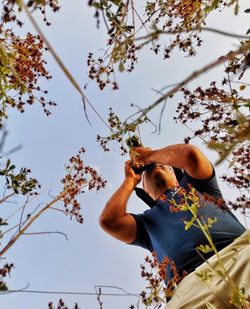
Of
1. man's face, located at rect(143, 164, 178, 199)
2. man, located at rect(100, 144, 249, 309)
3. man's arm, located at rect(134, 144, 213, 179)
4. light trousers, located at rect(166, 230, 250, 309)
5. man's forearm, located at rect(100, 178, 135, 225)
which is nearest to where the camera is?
light trousers, located at rect(166, 230, 250, 309)

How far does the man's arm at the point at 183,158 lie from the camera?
3049 millimetres

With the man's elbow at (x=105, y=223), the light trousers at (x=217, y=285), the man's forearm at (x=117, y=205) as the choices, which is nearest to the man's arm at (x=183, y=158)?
the man's forearm at (x=117, y=205)

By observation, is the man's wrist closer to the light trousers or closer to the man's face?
the man's face

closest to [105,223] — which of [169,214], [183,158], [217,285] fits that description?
[169,214]

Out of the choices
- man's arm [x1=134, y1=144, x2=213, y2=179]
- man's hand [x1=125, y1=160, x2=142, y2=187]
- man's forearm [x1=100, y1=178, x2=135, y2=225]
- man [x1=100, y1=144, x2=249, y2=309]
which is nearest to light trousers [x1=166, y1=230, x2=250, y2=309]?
man [x1=100, y1=144, x2=249, y2=309]

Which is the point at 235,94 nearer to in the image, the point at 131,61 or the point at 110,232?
the point at 131,61

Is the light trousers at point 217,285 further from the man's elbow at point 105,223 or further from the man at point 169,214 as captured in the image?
the man's elbow at point 105,223

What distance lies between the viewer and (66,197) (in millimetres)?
2658

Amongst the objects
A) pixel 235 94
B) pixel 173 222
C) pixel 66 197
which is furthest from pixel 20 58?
pixel 173 222

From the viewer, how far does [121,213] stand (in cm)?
334

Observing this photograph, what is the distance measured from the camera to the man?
2.69 m

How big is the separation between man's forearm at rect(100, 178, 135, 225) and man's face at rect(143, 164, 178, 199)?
32 cm

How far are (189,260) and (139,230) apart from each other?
984 millimetres

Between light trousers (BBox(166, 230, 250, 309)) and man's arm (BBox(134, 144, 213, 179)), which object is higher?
man's arm (BBox(134, 144, 213, 179))
